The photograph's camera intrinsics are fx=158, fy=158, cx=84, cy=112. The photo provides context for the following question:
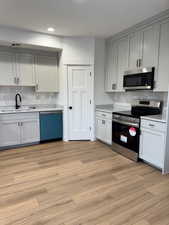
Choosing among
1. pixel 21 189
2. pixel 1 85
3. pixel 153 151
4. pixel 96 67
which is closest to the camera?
pixel 21 189

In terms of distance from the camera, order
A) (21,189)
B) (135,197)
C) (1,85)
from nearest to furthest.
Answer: (135,197) → (21,189) → (1,85)

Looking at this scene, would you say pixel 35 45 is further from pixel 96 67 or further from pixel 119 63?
pixel 119 63

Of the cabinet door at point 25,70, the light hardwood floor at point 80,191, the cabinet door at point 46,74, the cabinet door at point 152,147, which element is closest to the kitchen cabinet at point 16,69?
the cabinet door at point 25,70

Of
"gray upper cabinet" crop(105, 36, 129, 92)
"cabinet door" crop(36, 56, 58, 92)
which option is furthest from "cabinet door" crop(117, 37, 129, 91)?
"cabinet door" crop(36, 56, 58, 92)

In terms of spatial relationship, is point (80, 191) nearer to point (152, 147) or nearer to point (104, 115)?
point (152, 147)

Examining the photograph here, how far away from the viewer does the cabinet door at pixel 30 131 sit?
3874 millimetres

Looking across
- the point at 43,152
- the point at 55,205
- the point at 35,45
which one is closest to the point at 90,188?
the point at 55,205

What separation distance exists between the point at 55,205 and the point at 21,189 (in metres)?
0.63

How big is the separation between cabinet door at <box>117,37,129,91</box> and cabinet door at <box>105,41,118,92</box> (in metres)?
0.14

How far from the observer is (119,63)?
12.7 ft

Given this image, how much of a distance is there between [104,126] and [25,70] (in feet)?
8.07

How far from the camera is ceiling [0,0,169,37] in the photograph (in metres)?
2.42

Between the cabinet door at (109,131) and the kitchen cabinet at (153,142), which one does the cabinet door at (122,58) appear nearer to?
the cabinet door at (109,131)

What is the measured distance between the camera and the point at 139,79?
130 inches
